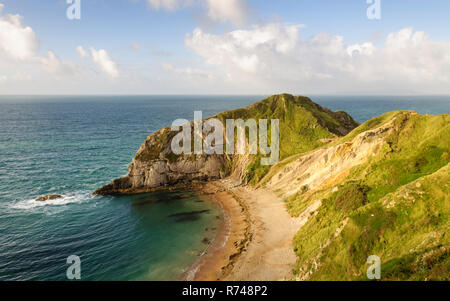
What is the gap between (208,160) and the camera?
238 ft

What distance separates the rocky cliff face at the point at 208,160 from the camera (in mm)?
67125

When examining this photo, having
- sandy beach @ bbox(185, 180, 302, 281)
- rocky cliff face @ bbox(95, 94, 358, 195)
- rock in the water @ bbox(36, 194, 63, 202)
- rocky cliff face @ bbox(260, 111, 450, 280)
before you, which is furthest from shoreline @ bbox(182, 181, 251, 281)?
rock in the water @ bbox(36, 194, 63, 202)

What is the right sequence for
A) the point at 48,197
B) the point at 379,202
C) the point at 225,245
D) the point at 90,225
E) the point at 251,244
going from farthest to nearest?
the point at 48,197
the point at 90,225
the point at 225,245
the point at 251,244
the point at 379,202

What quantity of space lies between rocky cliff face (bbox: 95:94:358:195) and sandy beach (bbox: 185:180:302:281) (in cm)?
1317

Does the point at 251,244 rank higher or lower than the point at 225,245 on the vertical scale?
higher

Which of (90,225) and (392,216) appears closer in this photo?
(392,216)

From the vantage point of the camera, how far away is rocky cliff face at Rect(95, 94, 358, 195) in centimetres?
6712

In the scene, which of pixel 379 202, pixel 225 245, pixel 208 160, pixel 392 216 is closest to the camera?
pixel 392 216

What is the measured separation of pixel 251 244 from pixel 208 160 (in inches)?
1375

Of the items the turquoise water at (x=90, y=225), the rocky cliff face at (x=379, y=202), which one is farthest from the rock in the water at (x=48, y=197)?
the rocky cliff face at (x=379, y=202)

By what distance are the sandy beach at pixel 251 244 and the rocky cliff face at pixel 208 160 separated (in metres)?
13.2

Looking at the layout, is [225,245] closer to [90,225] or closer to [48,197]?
[90,225]

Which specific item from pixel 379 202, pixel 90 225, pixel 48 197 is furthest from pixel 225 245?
pixel 48 197

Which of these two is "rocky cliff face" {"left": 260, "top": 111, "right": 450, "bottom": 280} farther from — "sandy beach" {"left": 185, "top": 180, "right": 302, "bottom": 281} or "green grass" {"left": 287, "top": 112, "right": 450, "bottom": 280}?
"sandy beach" {"left": 185, "top": 180, "right": 302, "bottom": 281}
